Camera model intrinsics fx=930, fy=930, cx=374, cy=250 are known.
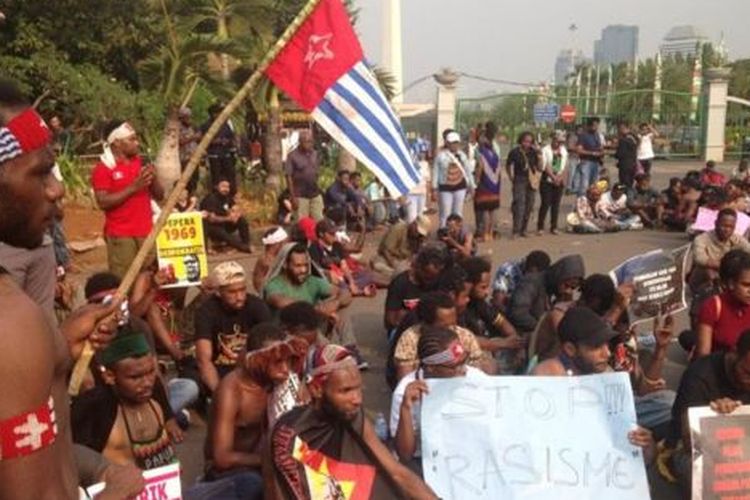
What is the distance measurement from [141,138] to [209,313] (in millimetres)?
10779

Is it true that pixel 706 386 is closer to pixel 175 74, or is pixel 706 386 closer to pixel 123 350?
pixel 123 350

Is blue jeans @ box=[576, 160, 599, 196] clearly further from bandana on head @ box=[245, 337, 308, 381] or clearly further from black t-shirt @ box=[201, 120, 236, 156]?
bandana on head @ box=[245, 337, 308, 381]

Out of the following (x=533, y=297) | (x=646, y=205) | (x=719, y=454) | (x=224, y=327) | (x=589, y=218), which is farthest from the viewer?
(x=646, y=205)

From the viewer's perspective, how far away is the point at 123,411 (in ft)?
12.7

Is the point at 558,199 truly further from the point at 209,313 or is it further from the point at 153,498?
the point at 153,498

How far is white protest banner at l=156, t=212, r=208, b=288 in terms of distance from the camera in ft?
20.8

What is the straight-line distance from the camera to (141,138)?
15648 millimetres

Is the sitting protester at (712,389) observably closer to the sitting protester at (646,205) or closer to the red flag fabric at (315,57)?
the red flag fabric at (315,57)

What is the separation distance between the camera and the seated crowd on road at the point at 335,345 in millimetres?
3773

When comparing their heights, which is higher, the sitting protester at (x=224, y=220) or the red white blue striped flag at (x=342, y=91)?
the red white blue striped flag at (x=342, y=91)

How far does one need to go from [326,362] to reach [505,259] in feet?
26.8

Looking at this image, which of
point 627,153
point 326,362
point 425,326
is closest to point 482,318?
point 425,326

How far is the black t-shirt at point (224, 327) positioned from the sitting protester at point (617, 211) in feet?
32.3

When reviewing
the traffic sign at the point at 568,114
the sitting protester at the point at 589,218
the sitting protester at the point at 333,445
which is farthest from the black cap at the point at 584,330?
the traffic sign at the point at 568,114
